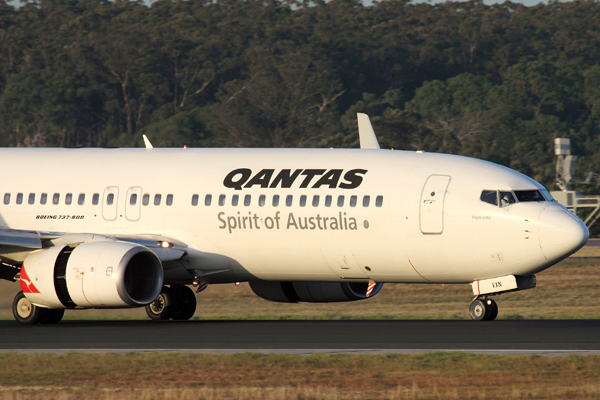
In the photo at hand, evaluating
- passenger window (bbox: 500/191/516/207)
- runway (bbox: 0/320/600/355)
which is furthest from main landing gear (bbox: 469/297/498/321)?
passenger window (bbox: 500/191/516/207)

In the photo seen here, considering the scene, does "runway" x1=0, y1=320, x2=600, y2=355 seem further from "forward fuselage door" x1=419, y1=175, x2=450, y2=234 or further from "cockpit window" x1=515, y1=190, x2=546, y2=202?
"cockpit window" x1=515, y1=190, x2=546, y2=202

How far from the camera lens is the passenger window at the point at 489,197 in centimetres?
2417

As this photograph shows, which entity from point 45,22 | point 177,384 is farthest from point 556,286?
point 45,22

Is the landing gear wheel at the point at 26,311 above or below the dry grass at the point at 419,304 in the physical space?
above

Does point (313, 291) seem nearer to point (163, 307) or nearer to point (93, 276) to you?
point (163, 307)

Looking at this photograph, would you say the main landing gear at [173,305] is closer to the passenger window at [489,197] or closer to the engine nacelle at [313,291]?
the engine nacelle at [313,291]

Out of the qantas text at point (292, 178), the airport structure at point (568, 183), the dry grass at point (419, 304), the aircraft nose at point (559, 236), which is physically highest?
the qantas text at point (292, 178)

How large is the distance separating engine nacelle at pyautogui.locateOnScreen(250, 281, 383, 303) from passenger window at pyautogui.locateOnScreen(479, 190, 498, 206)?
5.09m

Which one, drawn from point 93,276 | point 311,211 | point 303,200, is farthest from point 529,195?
point 93,276

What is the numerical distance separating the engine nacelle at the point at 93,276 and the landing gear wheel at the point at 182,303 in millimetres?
3250

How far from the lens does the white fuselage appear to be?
78.9ft

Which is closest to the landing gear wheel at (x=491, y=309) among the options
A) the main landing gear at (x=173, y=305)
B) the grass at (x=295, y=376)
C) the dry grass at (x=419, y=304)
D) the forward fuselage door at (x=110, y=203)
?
the grass at (x=295, y=376)

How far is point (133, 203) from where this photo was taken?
2727 cm

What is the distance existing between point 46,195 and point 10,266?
203 cm
